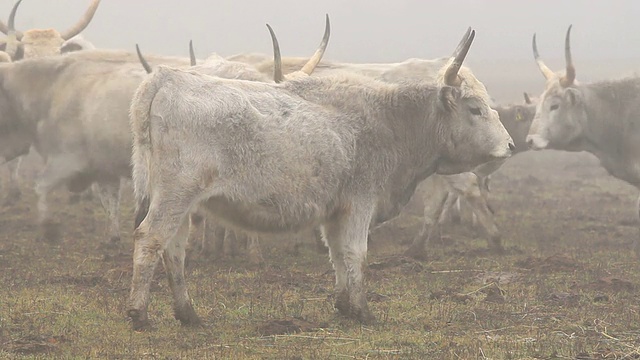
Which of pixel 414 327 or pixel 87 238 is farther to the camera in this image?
pixel 87 238

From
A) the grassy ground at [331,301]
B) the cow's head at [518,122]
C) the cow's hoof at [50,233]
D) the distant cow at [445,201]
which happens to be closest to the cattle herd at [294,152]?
the grassy ground at [331,301]

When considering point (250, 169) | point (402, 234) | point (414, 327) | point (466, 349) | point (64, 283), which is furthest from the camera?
point (402, 234)

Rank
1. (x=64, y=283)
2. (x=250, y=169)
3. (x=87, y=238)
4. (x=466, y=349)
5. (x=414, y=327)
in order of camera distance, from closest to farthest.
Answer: (x=466, y=349), (x=250, y=169), (x=414, y=327), (x=64, y=283), (x=87, y=238)

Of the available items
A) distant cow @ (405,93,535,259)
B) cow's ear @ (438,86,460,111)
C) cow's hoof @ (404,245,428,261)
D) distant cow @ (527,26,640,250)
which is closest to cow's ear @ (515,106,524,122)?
distant cow @ (527,26,640,250)

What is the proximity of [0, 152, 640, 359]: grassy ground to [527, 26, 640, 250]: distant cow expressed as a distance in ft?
3.75

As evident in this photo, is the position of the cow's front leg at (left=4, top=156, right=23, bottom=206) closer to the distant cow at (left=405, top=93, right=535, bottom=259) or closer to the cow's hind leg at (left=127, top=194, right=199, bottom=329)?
the distant cow at (left=405, top=93, right=535, bottom=259)

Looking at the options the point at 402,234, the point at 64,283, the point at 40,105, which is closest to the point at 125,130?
the point at 40,105

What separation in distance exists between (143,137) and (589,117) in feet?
23.2

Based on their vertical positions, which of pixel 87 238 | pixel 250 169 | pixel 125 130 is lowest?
pixel 87 238

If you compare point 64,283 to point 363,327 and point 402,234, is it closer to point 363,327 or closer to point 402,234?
point 363,327

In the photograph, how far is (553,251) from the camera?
11.5 metres

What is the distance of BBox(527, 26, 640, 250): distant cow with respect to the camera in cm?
1199

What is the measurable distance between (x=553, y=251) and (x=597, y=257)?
604 millimetres

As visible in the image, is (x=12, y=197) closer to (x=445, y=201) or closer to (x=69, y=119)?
(x=69, y=119)
